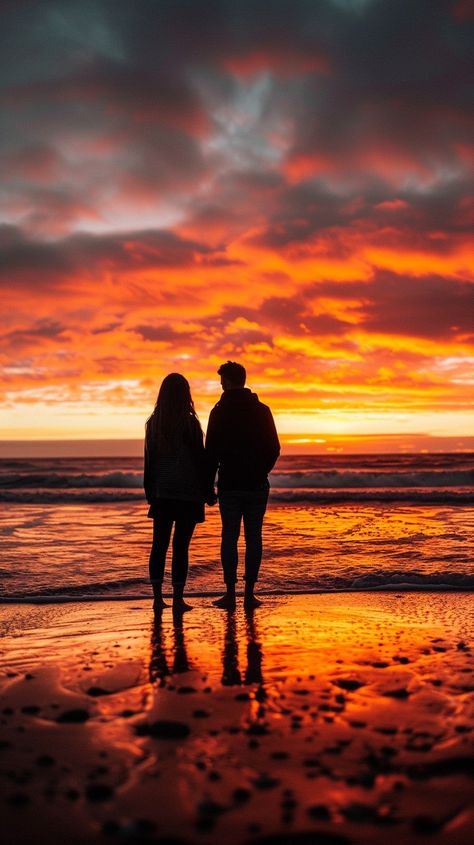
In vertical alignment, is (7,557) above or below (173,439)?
below

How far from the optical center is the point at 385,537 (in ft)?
33.8

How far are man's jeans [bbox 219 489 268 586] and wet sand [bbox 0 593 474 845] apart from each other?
3.80 ft

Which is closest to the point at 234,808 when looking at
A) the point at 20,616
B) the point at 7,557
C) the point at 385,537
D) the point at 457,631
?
the point at 457,631

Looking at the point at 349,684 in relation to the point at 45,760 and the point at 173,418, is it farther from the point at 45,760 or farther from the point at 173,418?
the point at 173,418

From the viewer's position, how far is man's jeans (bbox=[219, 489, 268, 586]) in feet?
18.8

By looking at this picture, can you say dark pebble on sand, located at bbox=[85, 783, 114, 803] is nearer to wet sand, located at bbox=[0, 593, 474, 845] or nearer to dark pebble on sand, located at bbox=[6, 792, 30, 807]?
wet sand, located at bbox=[0, 593, 474, 845]

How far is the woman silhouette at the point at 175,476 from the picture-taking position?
5754 mm

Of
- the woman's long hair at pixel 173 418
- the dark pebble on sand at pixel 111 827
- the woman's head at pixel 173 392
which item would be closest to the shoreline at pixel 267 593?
the woman's long hair at pixel 173 418

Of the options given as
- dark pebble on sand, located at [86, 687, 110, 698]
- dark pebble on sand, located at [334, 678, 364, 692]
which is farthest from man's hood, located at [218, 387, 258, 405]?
dark pebble on sand, located at [86, 687, 110, 698]

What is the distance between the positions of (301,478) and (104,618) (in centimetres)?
2612

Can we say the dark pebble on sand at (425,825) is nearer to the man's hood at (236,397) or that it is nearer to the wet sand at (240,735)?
the wet sand at (240,735)

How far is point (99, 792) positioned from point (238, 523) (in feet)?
12.2

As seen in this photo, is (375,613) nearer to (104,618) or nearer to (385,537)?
(104,618)

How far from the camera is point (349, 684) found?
323 cm
